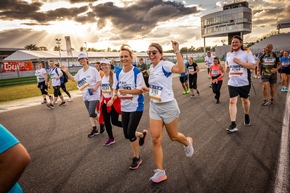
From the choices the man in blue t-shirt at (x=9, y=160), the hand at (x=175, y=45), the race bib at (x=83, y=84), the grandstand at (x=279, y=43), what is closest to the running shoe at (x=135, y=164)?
the hand at (x=175, y=45)

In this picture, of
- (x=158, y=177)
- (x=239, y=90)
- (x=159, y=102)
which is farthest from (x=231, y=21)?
(x=158, y=177)

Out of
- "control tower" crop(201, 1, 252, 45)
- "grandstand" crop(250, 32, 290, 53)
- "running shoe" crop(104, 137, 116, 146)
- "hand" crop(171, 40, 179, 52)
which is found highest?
"control tower" crop(201, 1, 252, 45)

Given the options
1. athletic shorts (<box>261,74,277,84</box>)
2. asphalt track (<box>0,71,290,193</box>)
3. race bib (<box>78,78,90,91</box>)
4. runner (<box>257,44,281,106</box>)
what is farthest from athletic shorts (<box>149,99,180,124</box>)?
athletic shorts (<box>261,74,277,84</box>)

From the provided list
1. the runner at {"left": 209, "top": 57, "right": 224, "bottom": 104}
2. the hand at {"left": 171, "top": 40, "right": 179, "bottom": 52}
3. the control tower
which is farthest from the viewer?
the control tower

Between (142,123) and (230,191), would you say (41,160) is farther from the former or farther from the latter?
(230,191)

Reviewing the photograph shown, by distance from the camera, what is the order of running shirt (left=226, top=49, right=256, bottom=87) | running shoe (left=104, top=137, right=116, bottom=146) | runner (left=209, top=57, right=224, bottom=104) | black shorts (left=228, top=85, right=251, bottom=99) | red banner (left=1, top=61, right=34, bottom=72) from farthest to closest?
red banner (left=1, top=61, right=34, bottom=72), runner (left=209, top=57, right=224, bottom=104), black shorts (left=228, top=85, right=251, bottom=99), running shirt (left=226, top=49, right=256, bottom=87), running shoe (left=104, top=137, right=116, bottom=146)

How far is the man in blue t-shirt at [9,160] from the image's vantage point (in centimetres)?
103

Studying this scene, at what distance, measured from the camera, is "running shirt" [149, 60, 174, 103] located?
333 cm

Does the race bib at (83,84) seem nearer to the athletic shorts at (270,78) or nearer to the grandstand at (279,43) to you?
the athletic shorts at (270,78)

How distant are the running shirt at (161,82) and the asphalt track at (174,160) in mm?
1345

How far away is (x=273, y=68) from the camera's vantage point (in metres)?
8.20

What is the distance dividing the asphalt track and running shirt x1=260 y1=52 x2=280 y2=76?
6.10 ft

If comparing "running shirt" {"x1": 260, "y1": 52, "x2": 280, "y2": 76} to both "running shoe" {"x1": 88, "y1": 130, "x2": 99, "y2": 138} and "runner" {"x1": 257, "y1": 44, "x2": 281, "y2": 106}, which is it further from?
"running shoe" {"x1": 88, "y1": 130, "x2": 99, "y2": 138}

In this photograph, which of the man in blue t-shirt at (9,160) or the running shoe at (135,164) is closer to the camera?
the man in blue t-shirt at (9,160)
